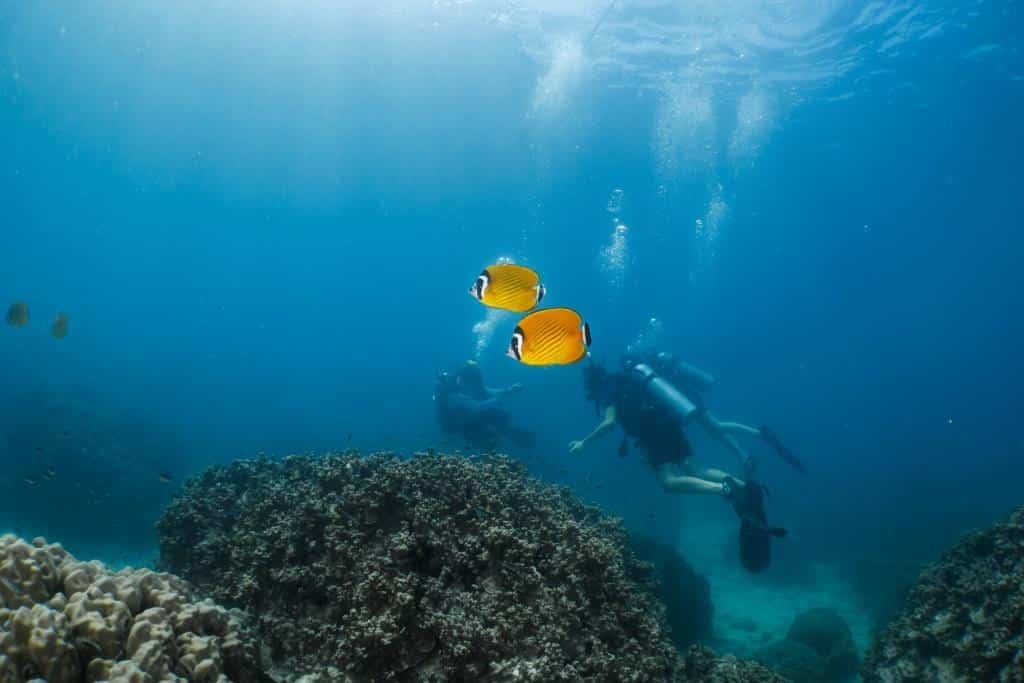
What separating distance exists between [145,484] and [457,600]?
1898cm

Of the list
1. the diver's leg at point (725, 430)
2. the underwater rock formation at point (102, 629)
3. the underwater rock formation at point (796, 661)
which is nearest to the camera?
the underwater rock formation at point (102, 629)

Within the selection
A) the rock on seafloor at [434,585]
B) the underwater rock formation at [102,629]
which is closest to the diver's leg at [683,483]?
the rock on seafloor at [434,585]

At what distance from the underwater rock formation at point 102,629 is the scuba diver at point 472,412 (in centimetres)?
1124

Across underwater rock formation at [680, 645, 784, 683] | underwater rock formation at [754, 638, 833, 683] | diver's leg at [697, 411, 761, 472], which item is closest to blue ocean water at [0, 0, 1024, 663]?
diver's leg at [697, 411, 761, 472]

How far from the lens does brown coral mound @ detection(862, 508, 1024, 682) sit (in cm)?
491

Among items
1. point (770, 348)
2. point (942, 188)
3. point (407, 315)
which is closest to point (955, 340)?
point (770, 348)

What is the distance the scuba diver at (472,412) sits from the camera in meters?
15.3

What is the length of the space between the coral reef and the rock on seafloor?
6.58 metres

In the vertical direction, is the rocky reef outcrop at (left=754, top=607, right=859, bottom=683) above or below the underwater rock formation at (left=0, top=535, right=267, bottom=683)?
above

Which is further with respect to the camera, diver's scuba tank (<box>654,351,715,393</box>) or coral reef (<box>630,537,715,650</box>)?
diver's scuba tank (<box>654,351,715,393</box>)

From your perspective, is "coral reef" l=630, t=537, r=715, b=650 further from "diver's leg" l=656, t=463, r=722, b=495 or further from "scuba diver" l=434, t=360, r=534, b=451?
"scuba diver" l=434, t=360, r=534, b=451

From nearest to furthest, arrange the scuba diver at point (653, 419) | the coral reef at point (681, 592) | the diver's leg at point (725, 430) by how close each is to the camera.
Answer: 1. the coral reef at point (681, 592)
2. the scuba diver at point (653, 419)
3. the diver's leg at point (725, 430)

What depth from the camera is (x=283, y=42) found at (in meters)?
49.9

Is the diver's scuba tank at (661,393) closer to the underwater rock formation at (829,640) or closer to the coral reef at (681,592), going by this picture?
the coral reef at (681,592)
